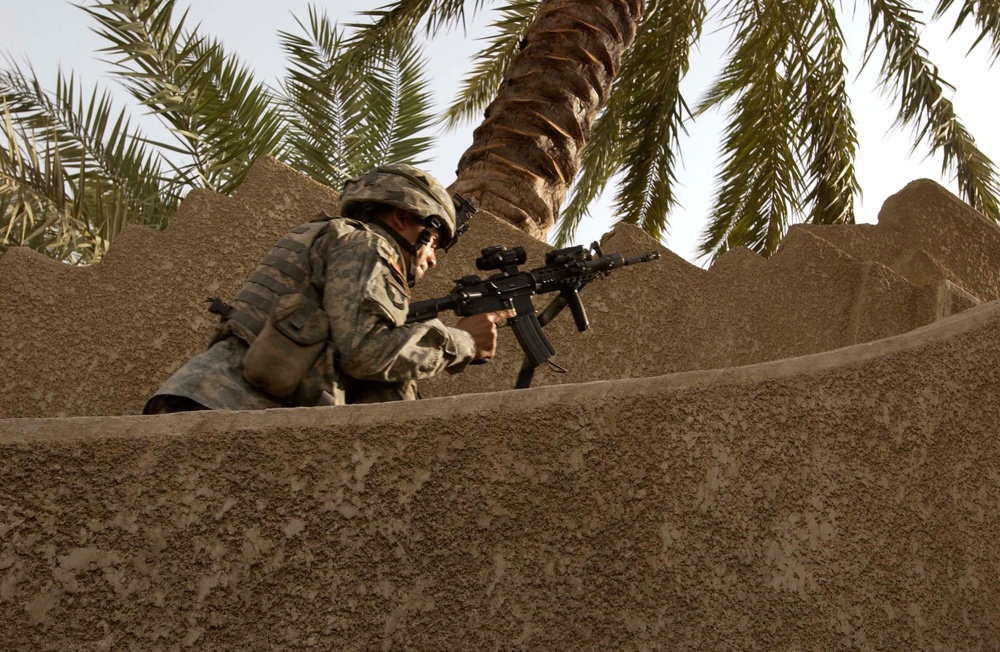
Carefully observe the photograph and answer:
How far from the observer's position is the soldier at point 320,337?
3361 mm

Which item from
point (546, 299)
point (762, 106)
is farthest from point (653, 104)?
point (546, 299)

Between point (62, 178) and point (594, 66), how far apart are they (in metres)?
3.09

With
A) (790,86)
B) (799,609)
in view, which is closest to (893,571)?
(799,609)

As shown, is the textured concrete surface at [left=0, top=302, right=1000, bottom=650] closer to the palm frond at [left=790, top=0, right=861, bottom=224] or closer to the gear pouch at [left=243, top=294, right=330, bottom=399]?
the gear pouch at [left=243, top=294, right=330, bottom=399]

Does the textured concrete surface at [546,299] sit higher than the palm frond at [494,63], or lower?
lower

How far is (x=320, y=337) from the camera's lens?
3420 mm

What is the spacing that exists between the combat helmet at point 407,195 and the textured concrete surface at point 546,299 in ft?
4.29

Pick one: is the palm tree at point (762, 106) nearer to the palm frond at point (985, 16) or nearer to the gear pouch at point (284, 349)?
the palm frond at point (985, 16)

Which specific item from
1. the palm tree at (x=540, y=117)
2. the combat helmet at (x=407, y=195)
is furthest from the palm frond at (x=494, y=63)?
the combat helmet at (x=407, y=195)

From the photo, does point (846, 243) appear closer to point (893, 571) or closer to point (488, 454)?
point (893, 571)

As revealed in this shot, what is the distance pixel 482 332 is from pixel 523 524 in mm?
1385

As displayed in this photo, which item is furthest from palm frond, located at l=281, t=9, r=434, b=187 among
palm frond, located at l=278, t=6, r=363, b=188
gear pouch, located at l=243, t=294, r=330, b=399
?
gear pouch, located at l=243, t=294, r=330, b=399

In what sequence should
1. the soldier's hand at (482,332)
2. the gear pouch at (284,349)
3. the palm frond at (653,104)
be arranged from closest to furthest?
the gear pouch at (284,349), the soldier's hand at (482,332), the palm frond at (653,104)

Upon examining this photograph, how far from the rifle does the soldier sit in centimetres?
30
